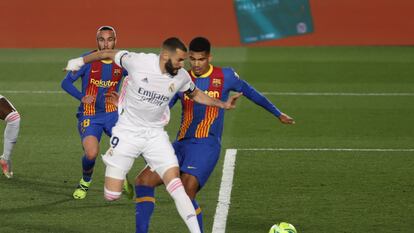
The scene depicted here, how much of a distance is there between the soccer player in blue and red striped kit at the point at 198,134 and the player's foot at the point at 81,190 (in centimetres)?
188

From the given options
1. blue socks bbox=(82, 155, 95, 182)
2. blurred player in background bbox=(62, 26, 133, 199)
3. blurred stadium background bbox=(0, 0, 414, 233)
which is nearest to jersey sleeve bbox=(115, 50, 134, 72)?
blurred stadium background bbox=(0, 0, 414, 233)

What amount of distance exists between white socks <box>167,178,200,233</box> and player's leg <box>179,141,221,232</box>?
0.44 meters

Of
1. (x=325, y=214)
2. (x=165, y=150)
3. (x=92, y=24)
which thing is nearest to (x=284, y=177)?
(x=325, y=214)

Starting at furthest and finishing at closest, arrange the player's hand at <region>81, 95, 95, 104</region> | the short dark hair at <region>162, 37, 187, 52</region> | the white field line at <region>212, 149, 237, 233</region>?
the player's hand at <region>81, 95, 95, 104</region> → the white field line at <region>212, 149, 237, 233</region> → the short dark hair at <region>162, 37, 187, 52</region>

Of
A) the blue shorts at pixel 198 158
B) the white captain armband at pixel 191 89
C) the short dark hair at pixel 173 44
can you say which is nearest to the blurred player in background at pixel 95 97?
the blue shorts at pixel 198 158

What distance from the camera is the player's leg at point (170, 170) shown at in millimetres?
8078

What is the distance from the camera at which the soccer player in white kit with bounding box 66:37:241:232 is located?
8.34 metres

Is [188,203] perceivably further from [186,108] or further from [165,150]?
[186,108]

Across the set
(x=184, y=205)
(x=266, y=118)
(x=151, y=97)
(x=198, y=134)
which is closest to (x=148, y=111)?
(x=151, y=97)

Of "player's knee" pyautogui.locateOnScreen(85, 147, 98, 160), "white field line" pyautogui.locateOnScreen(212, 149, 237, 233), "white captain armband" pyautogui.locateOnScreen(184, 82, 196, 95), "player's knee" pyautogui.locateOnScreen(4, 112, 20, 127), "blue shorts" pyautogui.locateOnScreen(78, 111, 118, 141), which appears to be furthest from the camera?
"player's knee" pyautogui.locateOnScreen(4, 112, 20, 127)

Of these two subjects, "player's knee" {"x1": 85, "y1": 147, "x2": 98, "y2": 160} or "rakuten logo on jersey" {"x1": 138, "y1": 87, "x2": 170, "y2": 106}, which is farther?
"player's knee" {"x1": 85, "y1": 147, "x2": 98, "y2": 160}

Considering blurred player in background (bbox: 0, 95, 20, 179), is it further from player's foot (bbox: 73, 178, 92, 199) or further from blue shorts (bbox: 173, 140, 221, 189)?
blue shorts (bbox: 173, 140, 221, 189)

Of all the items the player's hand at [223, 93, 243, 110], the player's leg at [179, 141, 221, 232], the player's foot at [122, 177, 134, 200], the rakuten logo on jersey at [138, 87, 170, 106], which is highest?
the player's hand at [223, 93, 243, 110]

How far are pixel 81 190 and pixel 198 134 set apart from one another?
2.16 meters
